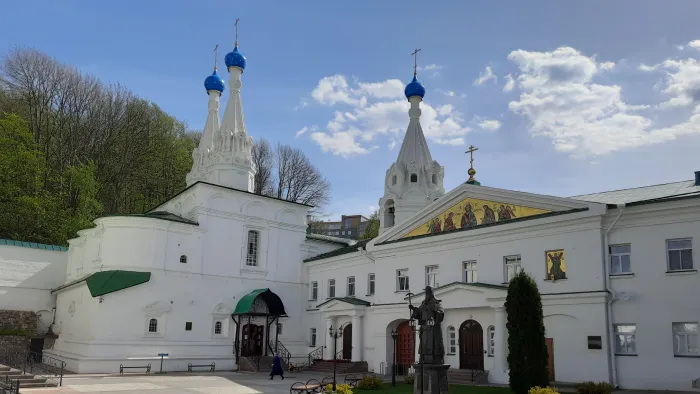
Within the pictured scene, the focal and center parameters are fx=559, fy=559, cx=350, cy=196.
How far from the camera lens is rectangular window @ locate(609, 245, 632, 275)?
55.8ft

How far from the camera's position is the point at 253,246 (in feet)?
95.9

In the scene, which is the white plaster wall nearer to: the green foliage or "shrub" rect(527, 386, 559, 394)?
the green foliage

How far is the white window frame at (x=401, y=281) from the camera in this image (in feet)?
77.2

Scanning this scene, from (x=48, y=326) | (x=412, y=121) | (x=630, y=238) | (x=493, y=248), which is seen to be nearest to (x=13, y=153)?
(x=48, y=326)

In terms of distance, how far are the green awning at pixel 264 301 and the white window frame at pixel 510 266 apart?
12242mm

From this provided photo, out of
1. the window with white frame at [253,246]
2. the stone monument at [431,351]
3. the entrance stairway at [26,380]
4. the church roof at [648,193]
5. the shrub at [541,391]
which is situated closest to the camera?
the shrub at [541,391]

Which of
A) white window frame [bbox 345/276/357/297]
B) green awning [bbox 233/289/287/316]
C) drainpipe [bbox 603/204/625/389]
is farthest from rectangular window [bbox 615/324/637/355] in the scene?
green awning [bbox 233/289/287/316]

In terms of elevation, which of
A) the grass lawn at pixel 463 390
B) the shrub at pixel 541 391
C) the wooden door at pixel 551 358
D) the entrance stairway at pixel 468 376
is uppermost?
the wooden door at pixel 551 358

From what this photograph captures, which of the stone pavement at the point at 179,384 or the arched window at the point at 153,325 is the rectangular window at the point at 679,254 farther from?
the arched window at the point at 153,325

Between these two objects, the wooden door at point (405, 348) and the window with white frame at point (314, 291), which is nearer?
the wooden door at point (405, 348)

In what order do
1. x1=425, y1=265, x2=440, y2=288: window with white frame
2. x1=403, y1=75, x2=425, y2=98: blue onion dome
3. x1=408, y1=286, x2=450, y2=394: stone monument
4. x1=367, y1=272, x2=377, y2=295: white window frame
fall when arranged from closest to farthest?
x1=408, y1=286, x2=450, y2=394: stone monument → x1=425, y1=265, x2=440, y2=288: window with white frame → x1=367, y1=272, x2=377, y2=295: white window frame → x1=403, y1=75, x2=425, y2=98: blue onion dome

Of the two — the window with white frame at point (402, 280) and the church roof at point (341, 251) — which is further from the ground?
the church roof at point (341, 251)

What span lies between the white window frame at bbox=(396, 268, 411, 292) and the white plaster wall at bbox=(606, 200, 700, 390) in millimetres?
8592

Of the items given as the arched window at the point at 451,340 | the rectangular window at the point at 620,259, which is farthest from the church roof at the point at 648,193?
the arched window at the point at 451,340
